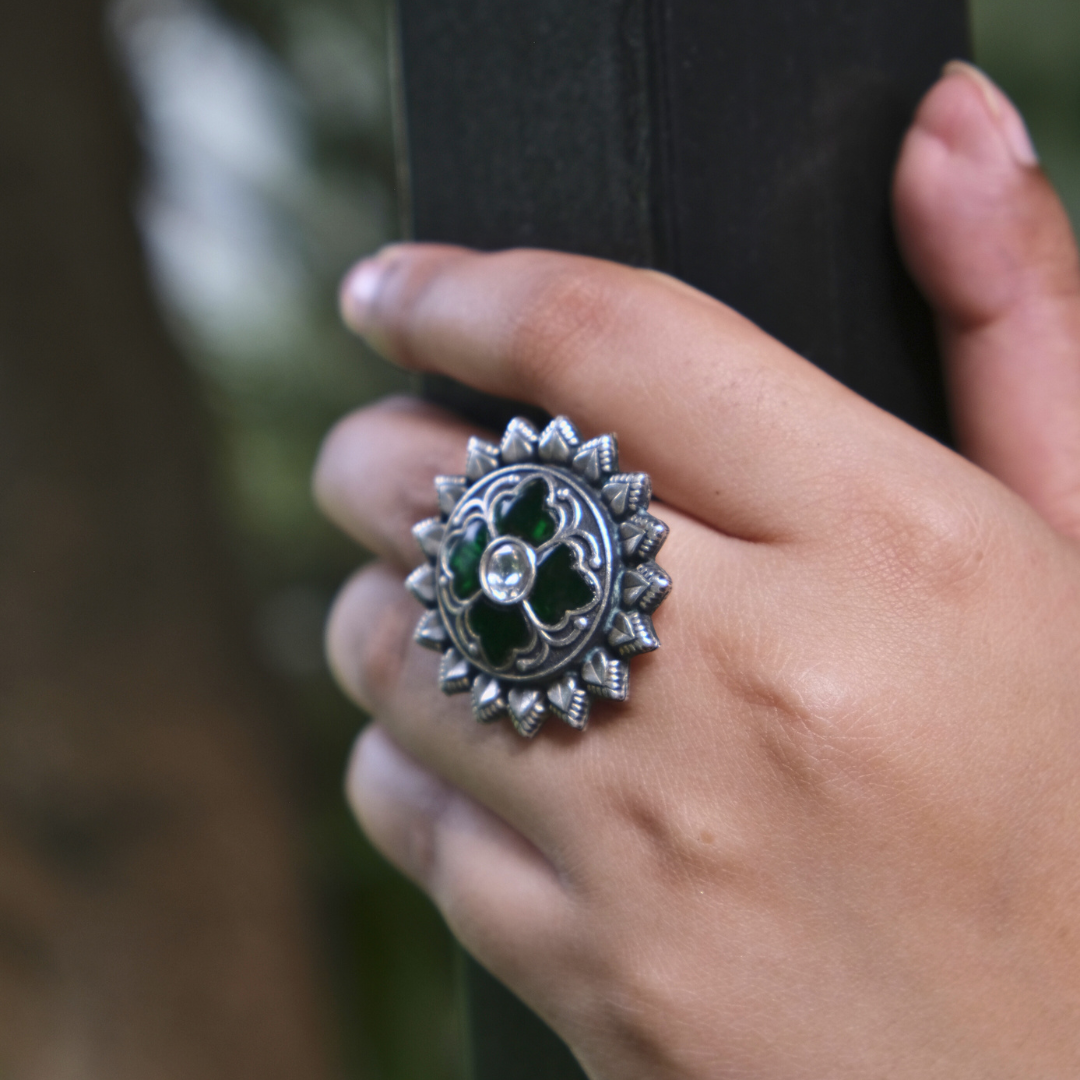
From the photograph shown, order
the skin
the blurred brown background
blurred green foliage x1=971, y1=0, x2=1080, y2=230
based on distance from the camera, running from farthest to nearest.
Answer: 1. blurred green foliage x1=971, y1=0, x2=1080, y2=230
2. the blurred brown background
3. the skin

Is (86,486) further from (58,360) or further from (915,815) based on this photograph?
(915,815)

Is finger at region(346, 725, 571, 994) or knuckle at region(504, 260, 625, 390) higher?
knuckle at region(504, 260, 625, 390)

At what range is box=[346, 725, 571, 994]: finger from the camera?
769 millimetres

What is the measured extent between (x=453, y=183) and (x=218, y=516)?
5.96 feet

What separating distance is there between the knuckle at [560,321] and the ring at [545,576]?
0.18 ft

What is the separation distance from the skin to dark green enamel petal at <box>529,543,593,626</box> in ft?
0.23

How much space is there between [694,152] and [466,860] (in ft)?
2.20

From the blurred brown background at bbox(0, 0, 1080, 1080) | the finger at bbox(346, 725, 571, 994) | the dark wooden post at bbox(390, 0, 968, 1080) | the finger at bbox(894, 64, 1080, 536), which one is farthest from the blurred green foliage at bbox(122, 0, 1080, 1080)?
the finger at bbox(894, 64, 1080, 536)

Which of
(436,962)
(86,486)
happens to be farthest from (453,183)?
(436,962)

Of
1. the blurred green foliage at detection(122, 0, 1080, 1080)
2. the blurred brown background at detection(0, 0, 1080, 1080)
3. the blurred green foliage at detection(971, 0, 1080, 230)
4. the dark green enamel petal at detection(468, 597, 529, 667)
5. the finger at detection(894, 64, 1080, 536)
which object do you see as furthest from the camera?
the blurred green foliage at detection(122, 0, 1080, 1080)

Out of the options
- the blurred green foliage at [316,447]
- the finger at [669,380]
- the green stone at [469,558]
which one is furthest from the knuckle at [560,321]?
the blurred green foliage at [316,447]

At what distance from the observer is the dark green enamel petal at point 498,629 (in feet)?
2.43

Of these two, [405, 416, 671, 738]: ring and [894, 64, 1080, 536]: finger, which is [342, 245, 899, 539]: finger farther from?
[894, 64, 1080, 536]: finger

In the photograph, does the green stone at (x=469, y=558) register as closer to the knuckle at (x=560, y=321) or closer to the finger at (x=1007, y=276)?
the knuckle at (x=560, y=321)
